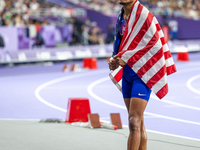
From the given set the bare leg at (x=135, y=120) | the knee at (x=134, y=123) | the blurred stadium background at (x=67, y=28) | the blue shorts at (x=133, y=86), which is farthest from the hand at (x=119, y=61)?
the blurred stadium background at (x=67, y=28)

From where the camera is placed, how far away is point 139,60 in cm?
479

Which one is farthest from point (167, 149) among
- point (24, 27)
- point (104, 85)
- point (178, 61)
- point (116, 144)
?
point (178, 61)

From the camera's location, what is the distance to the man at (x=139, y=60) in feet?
15.6

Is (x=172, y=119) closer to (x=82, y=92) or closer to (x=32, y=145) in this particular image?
(x=32, y=145)

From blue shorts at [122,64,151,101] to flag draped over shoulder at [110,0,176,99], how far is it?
0.06 metres

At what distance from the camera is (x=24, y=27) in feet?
67.6

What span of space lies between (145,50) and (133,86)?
42cm

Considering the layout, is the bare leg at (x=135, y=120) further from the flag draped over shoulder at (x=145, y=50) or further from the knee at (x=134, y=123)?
the flag draped over shoulder at (x=145, y=50)

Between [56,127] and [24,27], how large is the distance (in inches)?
534

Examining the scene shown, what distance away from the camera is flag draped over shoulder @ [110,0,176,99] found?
15.6 feet

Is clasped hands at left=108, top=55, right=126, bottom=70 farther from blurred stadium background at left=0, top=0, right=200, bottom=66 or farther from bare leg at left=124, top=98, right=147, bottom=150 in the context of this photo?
blurred stadium background at left=0, top=0, right=200, bottom=66

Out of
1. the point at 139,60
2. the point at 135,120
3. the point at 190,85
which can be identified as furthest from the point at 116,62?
the point at 190,85

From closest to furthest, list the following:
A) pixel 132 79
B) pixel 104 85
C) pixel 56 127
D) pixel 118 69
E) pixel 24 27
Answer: pixel 132 79 → pixel 118 69 → pixel 56 127 → pixel 104 85 → pixel 24 27

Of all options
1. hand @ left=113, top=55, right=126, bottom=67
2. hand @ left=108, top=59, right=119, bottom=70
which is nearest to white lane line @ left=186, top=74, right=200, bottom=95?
hand @ left=108, top=59, right=119, bottom=70
